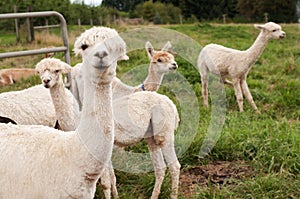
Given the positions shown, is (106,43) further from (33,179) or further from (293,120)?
(293,120)

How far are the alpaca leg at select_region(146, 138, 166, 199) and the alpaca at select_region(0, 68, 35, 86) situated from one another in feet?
18.6

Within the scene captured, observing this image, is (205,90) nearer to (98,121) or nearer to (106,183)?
(106,183)

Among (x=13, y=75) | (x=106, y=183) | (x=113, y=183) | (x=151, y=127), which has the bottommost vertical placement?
(x=113, y=183)

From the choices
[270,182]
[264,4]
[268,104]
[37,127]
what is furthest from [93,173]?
[264,4]

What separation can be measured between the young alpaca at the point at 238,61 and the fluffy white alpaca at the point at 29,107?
363cm

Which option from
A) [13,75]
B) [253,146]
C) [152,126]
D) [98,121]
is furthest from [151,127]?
[13,75]

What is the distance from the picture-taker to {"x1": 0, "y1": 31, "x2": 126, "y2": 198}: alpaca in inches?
96.4

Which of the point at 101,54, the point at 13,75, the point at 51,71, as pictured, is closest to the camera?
the point at 101,54

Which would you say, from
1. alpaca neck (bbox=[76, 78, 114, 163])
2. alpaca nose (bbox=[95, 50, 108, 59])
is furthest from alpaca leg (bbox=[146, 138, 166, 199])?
alpaca nose (bbox=[95, 50, 108, 59])

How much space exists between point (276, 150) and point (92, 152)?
3.07m

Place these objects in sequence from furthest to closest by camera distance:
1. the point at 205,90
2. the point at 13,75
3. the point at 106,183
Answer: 1. the point at 13,75
2. the point at 205,90
3. the point at 106,183

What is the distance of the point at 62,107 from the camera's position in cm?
446

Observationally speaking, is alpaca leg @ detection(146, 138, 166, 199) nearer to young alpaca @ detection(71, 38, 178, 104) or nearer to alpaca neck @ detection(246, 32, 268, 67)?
young alpaca @ detection(71, 38, 178, 104)

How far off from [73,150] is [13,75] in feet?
24.7
